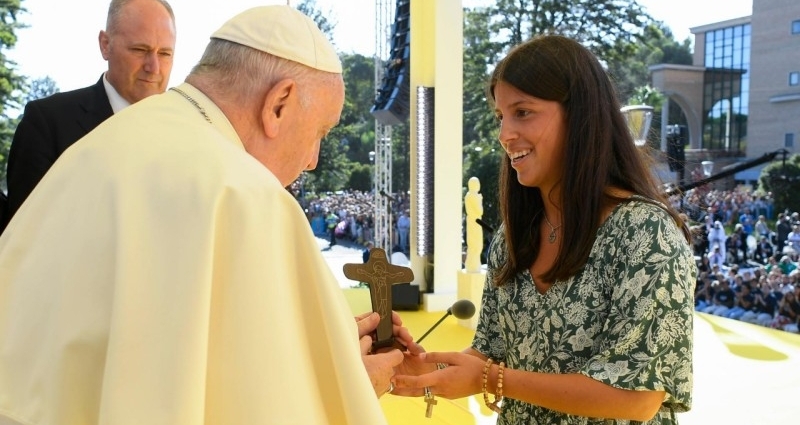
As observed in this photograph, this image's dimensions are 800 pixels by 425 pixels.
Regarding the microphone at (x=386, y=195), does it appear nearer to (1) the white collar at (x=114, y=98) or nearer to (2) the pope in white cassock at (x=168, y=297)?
(1) the white collar at (x=114, y=98)

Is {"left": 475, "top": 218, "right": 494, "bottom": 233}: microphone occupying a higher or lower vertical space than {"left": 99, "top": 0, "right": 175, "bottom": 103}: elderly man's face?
lower

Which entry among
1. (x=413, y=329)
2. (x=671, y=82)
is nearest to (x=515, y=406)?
(x=413, y=329)

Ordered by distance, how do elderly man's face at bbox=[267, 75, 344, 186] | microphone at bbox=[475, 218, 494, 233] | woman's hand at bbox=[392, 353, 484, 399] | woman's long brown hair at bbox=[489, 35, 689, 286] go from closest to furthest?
elderly man's face at bbox=[267, 75, 344, 186] < woman's long brown hair at bbox=[489, 35, 689, 286] < woman's hand at bbox=[392, 353, 484, 399] < microphone at bbox=[475, 218, 494, 233]

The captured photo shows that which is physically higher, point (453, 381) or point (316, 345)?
point (316, 345)

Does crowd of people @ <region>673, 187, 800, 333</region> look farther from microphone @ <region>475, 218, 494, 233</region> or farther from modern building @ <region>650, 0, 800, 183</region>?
microphone @ <region>475, 218, 494, 233</region>

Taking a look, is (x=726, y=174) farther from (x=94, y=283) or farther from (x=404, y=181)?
(x=94, y=283)

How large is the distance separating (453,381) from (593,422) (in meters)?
0.33

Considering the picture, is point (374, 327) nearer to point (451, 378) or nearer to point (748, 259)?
point (451, 378)

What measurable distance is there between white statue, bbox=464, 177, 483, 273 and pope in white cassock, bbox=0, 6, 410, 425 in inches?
227

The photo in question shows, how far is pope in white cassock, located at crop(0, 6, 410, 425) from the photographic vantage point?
3.61 feet

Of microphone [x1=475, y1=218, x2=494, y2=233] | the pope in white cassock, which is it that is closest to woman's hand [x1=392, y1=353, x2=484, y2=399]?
the pope in white cassock

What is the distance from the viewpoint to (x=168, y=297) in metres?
1.13

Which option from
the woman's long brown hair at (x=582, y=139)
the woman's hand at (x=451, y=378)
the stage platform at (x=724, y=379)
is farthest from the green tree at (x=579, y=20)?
the woman's hand at (x=451, y=378)

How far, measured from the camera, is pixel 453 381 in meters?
1.84
